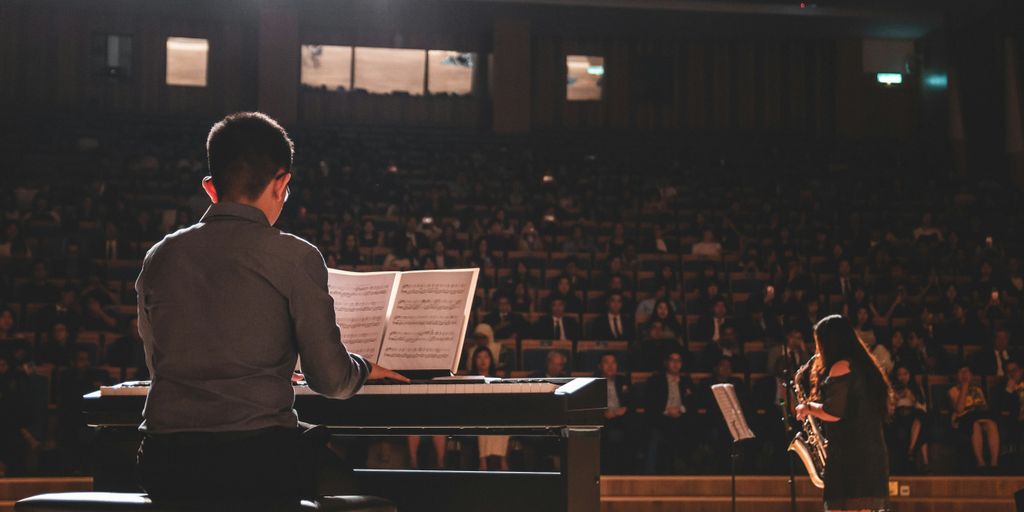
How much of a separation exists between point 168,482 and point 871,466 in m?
3.20

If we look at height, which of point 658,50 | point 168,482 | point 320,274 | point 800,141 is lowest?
point 168,482

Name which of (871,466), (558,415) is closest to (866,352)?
(871,466)

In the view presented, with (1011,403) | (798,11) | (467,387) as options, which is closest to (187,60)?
(798,11)

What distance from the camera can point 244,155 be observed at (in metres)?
2.01

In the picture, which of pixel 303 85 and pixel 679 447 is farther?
pixel 303 85

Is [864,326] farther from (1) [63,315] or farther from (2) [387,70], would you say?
(2) [387,70]

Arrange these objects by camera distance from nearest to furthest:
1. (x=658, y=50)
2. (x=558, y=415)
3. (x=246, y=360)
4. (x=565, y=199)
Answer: (x=246, y=360), (x=558, y=415), (x=565, y=199), (x=658, y=50)

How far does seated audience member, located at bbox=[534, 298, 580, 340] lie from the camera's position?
8.10m

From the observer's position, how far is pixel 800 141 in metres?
15.4

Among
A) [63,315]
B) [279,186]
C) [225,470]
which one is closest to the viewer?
[225,470]

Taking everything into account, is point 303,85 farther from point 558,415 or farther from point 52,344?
point 558,415

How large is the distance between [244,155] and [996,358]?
24.5 ft

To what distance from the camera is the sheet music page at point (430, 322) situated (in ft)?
9.00

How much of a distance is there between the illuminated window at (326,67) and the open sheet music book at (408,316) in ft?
45.1
